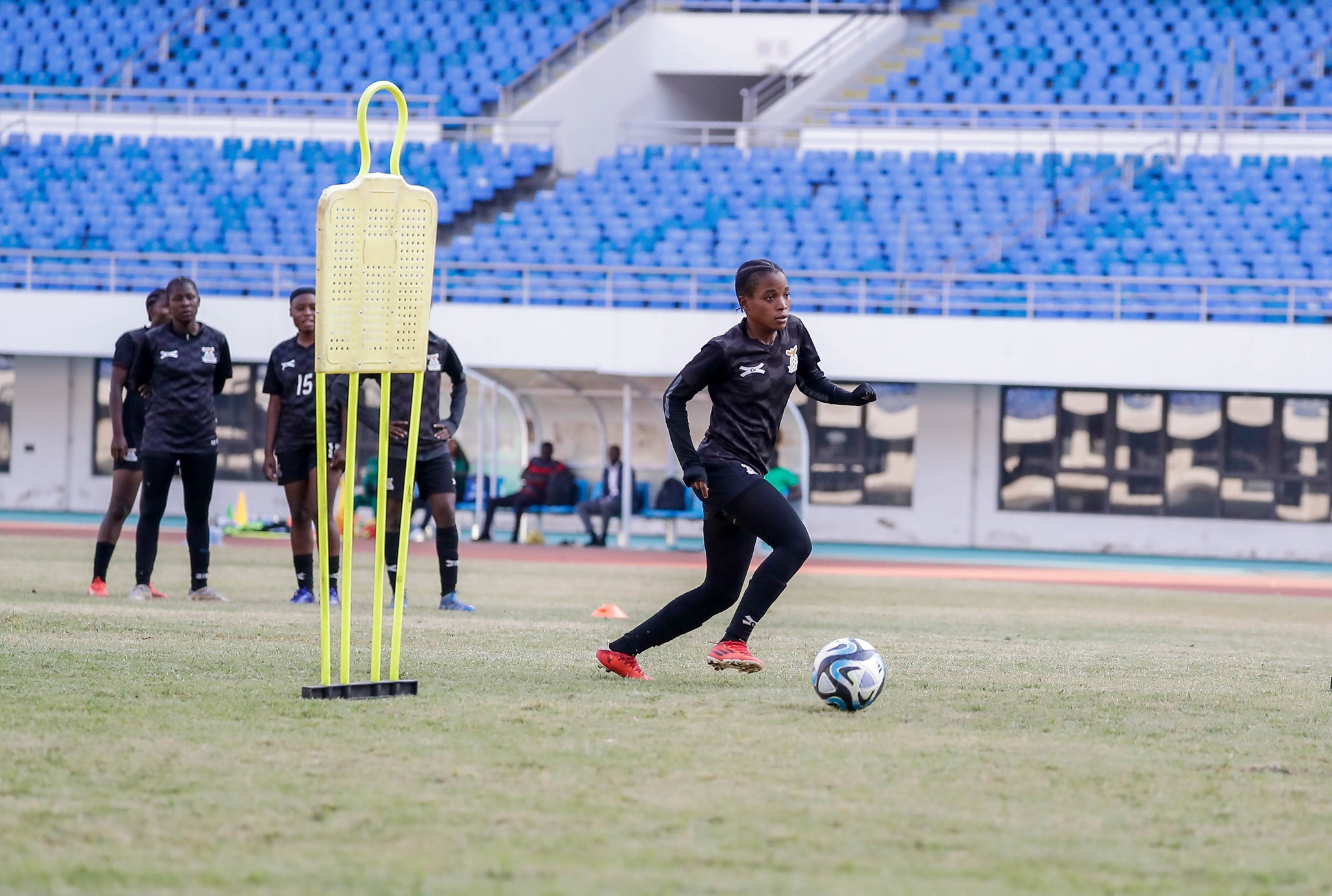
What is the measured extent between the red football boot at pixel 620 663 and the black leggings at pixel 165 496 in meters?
4.37

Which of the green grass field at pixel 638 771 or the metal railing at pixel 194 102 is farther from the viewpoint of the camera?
the metal railing at pixel 194 102

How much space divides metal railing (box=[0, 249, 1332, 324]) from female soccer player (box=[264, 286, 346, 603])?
11.7 meters

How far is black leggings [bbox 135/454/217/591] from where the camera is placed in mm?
Result: 10555

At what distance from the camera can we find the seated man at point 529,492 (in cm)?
2223

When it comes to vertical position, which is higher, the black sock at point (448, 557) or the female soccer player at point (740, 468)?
the female soccer player at point (740, 468)

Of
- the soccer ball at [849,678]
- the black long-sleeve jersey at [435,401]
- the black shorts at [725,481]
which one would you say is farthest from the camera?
the black long-sleeve jersey at [435,401]

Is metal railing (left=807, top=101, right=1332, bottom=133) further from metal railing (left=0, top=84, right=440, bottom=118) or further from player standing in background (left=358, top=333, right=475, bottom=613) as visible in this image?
player standing in background (left=358, top=333, right=475, bottom=613)

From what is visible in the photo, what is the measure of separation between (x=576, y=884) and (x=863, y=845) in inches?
31.8

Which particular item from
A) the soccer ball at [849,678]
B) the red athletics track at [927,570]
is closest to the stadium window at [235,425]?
the red athletics track at [927,570]

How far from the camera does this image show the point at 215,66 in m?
A: 32.7

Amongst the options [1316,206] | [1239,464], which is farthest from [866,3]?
[1239,464]

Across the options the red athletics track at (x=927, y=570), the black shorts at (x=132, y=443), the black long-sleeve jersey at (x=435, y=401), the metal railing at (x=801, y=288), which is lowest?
the red athletics track at (x=927, y=570)

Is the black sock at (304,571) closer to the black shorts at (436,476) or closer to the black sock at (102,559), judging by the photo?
the black shorts at (436,476)

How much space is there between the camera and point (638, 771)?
488cm
